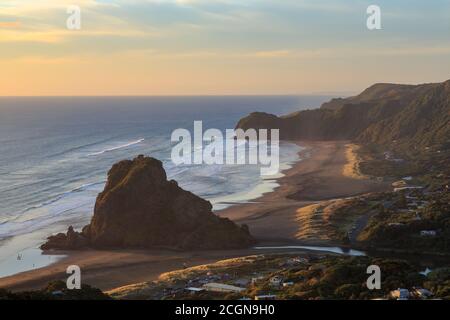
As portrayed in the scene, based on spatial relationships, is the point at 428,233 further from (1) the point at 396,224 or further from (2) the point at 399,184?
(2) the point at 399,184

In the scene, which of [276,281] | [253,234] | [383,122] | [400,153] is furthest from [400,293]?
[383,122]

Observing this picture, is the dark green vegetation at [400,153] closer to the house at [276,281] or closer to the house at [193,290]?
the house at [276,281]

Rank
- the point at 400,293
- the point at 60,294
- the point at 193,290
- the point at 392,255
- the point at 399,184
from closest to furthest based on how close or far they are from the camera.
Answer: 1. the point at 400,293
2. the point at 60,294
3. the point at 193,290
4. the point at 392,255
5. the point at 399,184

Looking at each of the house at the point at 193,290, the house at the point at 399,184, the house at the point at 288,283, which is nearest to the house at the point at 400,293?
the house at the point at 288,283

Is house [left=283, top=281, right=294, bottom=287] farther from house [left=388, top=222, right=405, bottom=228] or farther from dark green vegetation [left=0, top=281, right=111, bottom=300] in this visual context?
house [left=388, top=222, right=405, bottom=228]

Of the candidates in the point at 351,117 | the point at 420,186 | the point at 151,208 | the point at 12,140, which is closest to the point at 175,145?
the point at 12,140
